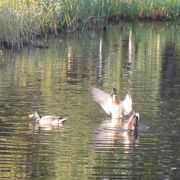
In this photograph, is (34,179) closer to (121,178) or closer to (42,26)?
(121,178)

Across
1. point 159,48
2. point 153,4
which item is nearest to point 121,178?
point 159,48

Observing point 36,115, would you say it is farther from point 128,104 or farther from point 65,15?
point 65,15

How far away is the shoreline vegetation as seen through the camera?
25891mm

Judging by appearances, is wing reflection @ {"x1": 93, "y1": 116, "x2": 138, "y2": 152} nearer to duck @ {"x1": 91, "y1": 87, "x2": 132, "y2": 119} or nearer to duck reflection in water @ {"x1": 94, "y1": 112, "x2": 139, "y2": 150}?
duck reflection in water @ {"x1": 94, "y1": 112, "x2": 139, "y2": 150}

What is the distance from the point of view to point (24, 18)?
2672cm

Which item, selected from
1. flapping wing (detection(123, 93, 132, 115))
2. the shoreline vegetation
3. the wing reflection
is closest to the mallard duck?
the wing reflection

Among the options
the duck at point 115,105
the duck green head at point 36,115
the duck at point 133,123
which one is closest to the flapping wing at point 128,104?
the duck at point 115,105

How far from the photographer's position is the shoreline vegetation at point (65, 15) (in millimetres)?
25891

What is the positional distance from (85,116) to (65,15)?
19.3m

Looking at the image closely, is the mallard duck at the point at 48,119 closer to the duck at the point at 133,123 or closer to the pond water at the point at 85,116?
the pond water at the point at 85,116

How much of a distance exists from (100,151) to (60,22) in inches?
860

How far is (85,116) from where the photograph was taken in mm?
13344

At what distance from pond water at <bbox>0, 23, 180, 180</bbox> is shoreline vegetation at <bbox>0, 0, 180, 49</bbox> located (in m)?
0.82

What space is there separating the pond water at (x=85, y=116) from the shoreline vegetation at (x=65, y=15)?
0.82m
